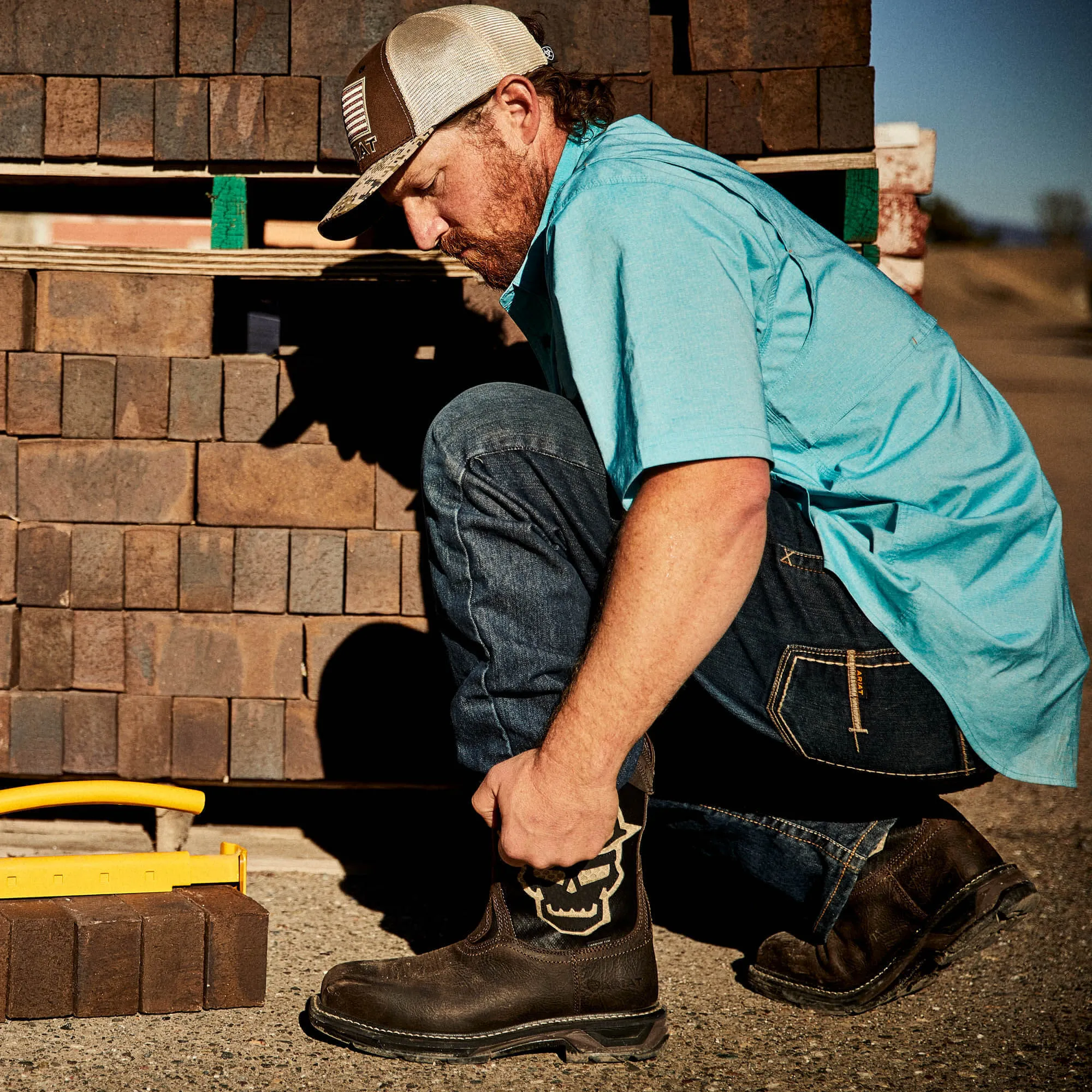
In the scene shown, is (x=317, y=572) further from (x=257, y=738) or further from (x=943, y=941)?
(x=943, y=941)

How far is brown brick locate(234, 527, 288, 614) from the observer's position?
8.43 ft

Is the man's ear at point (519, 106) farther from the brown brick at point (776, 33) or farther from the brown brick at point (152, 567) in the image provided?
the brown brick at point (152, 567)

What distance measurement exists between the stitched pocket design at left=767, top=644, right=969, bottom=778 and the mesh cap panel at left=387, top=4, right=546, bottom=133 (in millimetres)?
1049

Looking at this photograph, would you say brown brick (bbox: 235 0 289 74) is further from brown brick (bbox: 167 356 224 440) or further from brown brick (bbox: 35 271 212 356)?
brown brick (bbox: 167 356 224 440)

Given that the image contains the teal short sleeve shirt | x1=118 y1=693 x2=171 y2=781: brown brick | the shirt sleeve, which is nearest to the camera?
the shirt sleeve

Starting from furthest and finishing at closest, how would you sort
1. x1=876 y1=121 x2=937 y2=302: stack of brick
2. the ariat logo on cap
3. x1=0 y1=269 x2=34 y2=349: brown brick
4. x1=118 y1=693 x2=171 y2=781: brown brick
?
x1=876 y1=121 x2=937 y2=302: stack of brick, x1=118 y1=693 x2=171 y2=781: brown brick, x1=0 y1=269 x2=34 y2=349: brown brick, the ariat logo on cap

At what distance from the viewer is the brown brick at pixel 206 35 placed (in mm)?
2547

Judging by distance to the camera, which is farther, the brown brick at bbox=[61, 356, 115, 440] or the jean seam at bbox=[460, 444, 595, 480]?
the brown brick at bbox=[61, 356, 115, 440]

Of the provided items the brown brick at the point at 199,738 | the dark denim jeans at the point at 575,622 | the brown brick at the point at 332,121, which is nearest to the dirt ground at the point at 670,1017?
the brown brick at the point at 199,738

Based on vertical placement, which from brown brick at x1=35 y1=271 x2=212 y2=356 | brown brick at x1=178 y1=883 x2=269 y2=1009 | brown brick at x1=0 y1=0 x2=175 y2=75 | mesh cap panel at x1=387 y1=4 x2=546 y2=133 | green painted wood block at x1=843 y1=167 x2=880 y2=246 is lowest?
brown brick at x1=178 y1=883 x2=269 y2=1009

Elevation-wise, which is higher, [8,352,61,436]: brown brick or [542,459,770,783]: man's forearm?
[8,352,61,436]: brown brick

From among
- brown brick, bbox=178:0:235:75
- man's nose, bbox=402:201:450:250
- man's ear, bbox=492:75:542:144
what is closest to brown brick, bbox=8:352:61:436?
brown brick, bbox=178:0:235:75

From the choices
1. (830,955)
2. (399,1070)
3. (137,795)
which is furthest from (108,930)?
(830,955)

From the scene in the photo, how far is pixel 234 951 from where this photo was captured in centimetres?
181
